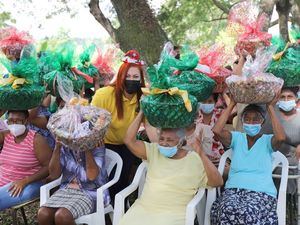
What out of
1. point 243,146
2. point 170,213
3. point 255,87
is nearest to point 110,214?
point 170,213

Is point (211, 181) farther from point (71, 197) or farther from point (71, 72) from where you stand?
point (71, 72)

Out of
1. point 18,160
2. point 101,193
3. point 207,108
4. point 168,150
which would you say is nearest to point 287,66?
point 207,108

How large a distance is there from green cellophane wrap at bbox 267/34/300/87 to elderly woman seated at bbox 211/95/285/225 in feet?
0.87

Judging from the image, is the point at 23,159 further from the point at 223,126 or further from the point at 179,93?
the point at 223,126

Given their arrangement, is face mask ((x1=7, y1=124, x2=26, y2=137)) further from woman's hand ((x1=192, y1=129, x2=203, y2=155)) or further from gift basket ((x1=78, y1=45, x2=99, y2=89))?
woman's hand ((x1=192, y1=129, x2=203, y2=155))

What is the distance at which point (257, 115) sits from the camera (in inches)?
143

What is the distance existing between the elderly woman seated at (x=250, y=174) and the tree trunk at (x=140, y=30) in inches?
98.0

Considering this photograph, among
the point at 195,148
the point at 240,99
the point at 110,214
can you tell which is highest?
the point at 240,99

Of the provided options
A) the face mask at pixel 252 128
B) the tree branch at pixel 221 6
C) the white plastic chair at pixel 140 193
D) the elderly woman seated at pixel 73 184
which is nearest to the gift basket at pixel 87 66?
the elderly woman seated at pixel 73 184

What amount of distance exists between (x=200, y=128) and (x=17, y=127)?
5.40ft

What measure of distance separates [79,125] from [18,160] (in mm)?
1055

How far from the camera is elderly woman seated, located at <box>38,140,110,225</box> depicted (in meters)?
3.51

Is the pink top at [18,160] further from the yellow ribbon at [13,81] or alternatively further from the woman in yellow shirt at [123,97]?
the woman in yellow shirt at [123,97]

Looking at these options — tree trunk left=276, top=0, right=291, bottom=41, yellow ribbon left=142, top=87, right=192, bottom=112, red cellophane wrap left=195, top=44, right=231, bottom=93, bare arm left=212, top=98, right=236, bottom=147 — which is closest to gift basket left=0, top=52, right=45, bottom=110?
yellow ribbon left=142, top=87, right=192, bottom=112
